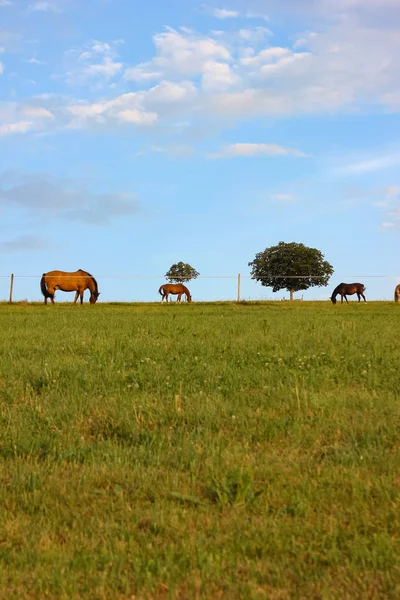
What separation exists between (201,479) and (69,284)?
150 feet

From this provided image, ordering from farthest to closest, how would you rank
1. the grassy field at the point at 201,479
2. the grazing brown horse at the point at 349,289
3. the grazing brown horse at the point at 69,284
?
1. the grazing brown horse at the point at 349,289
2. the grazing brown horse at the point at 69,284
3. the grassy field at the point at 201,479

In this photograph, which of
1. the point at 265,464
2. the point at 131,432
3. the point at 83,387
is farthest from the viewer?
the point at 83,387

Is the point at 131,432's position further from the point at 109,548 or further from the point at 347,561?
the point at 347,561

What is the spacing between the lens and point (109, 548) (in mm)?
4121

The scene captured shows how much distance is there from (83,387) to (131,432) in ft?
6.74

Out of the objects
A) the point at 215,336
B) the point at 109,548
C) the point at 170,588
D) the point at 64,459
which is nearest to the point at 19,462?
the point at 64,459

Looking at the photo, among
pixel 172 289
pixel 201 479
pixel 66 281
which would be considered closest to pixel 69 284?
pixel 66 281

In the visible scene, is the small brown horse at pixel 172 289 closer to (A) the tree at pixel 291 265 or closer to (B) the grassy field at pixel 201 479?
(A) the tree at pixel 291 265

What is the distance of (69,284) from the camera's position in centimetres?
4941

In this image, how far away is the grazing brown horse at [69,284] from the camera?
4900 centimetres

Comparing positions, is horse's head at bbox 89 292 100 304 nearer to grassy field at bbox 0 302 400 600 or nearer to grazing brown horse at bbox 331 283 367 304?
grazing brown horse at bbox 331 283 367 304

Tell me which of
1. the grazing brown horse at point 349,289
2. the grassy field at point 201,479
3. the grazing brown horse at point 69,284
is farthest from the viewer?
the grazing brown horse at point 349,289

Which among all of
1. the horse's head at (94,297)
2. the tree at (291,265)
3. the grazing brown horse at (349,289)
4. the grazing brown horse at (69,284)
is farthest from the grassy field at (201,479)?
the tree at (291,265)

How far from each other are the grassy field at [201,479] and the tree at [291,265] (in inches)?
3066
